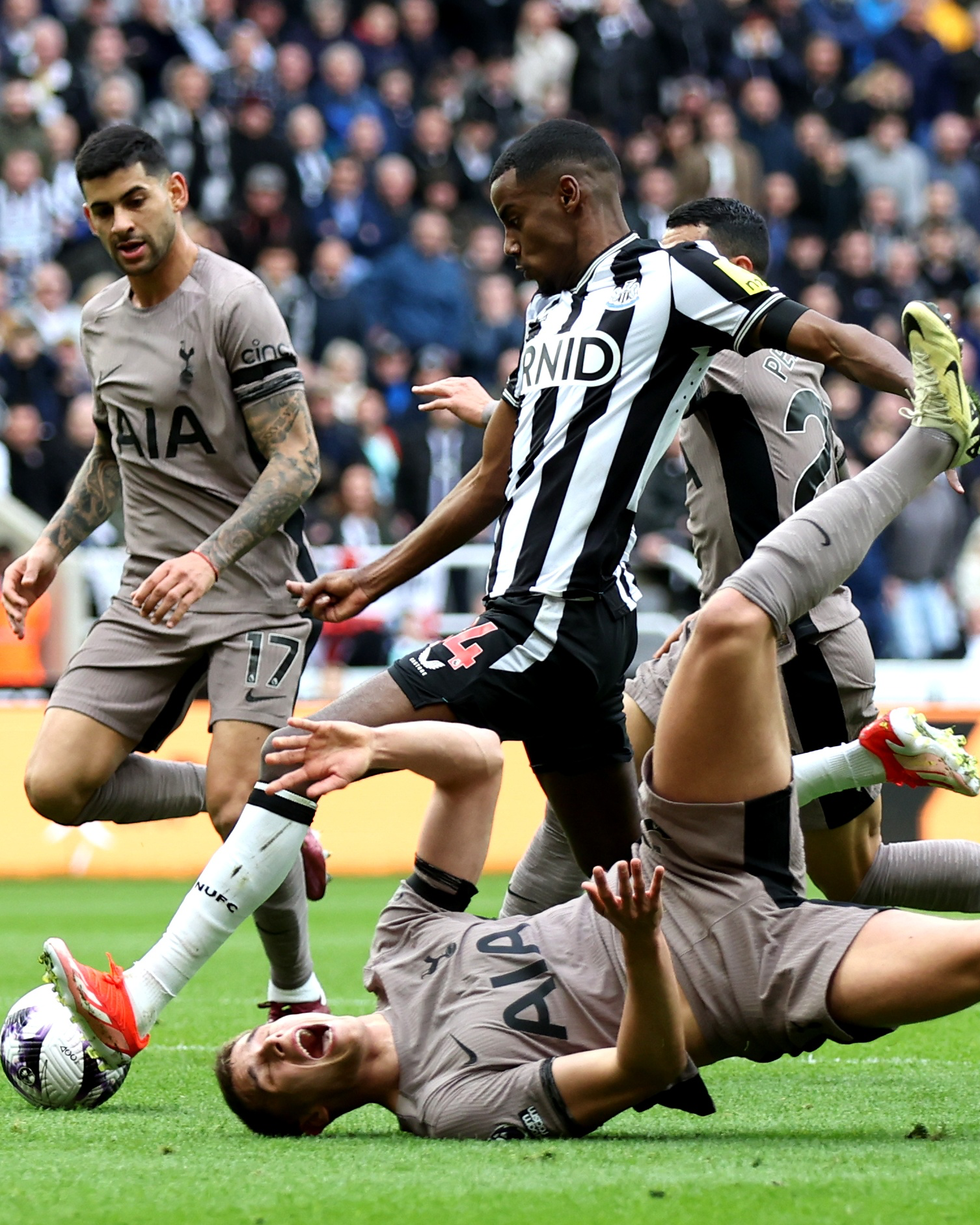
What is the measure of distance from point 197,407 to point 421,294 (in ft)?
31.9


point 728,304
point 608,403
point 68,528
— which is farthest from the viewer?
point 68,528

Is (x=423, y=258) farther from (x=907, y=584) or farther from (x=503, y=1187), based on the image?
(x=503, y=1187)

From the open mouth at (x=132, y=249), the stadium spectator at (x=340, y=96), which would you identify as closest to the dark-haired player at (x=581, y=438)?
the open mouth at (x=132, y=249)

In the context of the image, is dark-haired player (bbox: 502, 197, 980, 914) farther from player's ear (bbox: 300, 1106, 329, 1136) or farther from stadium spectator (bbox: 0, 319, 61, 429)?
stadium spectator (bbox: 0, 319, 61, 429)

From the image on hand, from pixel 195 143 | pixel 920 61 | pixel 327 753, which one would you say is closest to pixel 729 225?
pixel 327 753

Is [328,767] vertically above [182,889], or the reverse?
[328,767]

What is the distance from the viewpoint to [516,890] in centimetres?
600

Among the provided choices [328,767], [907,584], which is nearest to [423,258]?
[907,584]

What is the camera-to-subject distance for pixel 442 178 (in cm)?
1666

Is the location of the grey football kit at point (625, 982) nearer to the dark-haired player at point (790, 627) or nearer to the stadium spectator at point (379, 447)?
the dark-haired player at point (790, 627)

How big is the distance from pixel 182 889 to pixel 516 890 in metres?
6.30

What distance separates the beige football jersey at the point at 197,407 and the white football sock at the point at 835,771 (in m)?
1.83

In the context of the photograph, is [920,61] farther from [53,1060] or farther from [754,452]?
[53,1060]

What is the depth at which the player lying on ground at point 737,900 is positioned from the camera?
4.30 metres
